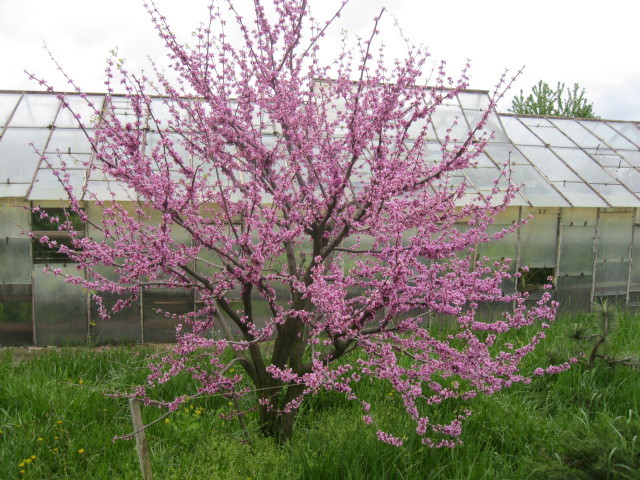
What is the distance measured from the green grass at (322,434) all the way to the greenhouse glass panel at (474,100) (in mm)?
6290

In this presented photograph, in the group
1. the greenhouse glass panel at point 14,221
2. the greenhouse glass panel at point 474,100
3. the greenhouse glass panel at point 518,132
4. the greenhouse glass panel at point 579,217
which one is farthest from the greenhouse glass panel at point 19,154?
the greenhouse glass panel at point 518,132

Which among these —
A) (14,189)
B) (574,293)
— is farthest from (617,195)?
(14,189)

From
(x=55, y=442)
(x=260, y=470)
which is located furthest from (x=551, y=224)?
(x=55, y=442)

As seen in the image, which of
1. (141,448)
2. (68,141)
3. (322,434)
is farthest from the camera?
(68,141)

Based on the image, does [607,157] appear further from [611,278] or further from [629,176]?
[611,278]

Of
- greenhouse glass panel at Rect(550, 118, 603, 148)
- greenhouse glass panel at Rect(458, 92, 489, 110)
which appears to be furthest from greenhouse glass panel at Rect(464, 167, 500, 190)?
greenhouse glass panel at Rect(550, 118, 603, 148)

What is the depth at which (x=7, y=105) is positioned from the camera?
9.48m

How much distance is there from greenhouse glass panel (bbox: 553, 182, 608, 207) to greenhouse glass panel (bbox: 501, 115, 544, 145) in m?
1.56

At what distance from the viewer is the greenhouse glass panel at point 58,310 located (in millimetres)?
7590

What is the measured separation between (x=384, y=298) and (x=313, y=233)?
114 cm

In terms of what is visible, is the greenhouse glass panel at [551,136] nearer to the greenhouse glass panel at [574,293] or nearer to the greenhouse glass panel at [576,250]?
the greenhouse glass panel at [576,250]

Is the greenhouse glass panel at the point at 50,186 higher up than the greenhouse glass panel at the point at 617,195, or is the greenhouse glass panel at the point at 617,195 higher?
the greenhouse glass panel at the point at 617,195

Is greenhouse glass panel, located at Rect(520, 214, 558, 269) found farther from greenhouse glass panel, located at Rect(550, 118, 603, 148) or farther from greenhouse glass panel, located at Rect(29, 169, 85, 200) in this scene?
greenhouse glass panel, located at Rect(29, 169, 85, 200)

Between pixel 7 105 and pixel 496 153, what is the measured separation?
8.93 metres
